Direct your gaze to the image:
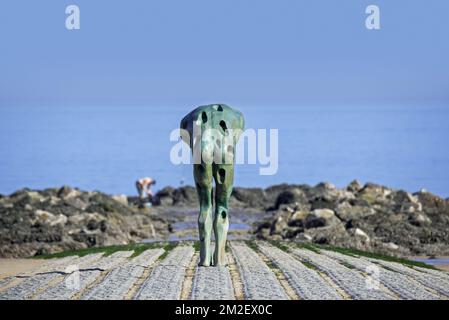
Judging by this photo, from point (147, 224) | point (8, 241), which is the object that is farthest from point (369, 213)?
point (8, 241)

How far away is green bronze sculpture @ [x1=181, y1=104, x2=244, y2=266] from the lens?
69.1 ft

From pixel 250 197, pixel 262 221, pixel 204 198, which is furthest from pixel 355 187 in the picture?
pixel 204 198

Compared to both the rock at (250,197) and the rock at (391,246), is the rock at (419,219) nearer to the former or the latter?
the rock at (391,246)

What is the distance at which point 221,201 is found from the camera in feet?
70.6

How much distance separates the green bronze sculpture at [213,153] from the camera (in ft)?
69.1

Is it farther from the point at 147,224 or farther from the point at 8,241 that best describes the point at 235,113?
the point at 147,224

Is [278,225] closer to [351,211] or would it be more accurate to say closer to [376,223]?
[376,223]

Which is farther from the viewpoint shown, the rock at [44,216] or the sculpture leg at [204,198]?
the rock at [44,216]

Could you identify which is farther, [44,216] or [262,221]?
[262,221]

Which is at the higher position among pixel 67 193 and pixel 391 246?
pixel 67 193

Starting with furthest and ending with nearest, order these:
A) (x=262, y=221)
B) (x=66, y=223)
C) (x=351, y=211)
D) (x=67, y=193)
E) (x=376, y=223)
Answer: (x=67, y=193)
(x=262, y=221)
(x=351, y=211)
(x=66, y=223)
(x=376, y=223)

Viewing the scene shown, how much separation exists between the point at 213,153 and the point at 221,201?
39.9 inches

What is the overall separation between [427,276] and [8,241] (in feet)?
56.1

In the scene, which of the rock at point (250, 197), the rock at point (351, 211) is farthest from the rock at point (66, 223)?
the rock at point (250, 197)
